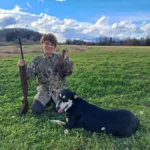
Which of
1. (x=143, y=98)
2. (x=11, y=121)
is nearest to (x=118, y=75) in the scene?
(x=143, y=98)

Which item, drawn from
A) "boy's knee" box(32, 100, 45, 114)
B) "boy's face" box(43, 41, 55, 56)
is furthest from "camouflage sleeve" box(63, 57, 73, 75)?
"boy's knee" box(32, 100, 45, 114)

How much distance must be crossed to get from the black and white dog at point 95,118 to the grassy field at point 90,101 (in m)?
0.16

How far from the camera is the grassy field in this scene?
18.0 feet

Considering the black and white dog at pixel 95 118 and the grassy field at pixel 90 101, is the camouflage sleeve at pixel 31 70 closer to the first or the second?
the grassy field at pixel 90 101

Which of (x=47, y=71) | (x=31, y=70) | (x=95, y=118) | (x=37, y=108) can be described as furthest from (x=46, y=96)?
(x=95, y=118)

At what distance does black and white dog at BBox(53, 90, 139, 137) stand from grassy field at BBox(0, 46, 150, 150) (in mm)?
156

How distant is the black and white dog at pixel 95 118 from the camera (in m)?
5.55

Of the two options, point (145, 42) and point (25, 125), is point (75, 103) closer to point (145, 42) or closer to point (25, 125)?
point (25, 125)

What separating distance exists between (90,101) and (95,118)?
3173 mm

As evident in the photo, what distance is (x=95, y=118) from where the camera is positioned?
5.73 m

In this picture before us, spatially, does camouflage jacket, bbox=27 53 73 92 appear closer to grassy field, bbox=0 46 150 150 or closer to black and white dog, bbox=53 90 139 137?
grassy field, bbox=0 46 150 150

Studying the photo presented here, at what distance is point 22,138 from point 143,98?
17.3 feet

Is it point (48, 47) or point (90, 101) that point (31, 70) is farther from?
point (90, 101)

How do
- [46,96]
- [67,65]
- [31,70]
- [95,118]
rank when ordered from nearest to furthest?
[95,118], [67,65], [31,70], [46,96]
